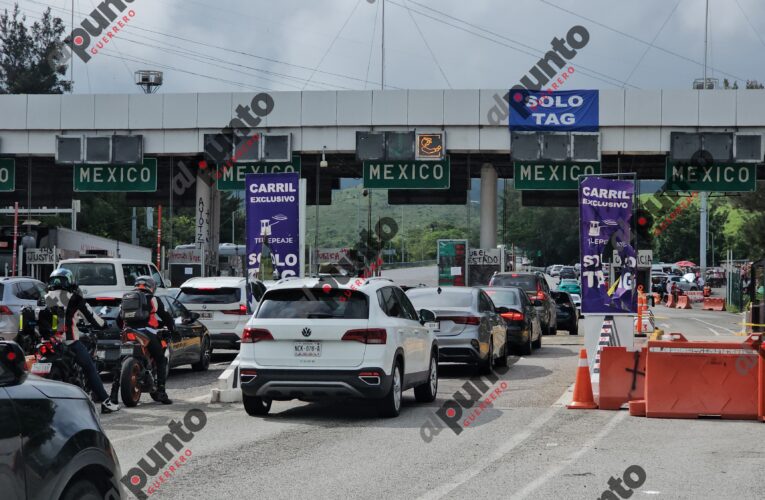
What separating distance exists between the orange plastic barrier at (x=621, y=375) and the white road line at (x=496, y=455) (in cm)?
71

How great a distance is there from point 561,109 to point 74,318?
2663cm

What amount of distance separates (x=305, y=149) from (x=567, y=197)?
11718 mm

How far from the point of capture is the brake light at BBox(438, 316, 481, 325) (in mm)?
18891

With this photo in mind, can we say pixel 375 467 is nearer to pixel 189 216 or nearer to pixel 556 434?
pixel 556 434

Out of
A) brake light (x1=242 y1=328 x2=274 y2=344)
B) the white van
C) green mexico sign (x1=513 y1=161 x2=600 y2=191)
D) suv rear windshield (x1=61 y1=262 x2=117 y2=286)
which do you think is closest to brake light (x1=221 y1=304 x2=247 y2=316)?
the white van

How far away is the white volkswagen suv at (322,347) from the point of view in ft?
42.7

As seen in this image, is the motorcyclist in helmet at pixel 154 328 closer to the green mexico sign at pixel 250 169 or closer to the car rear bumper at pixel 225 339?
the car rear bumper at pixel 225 339

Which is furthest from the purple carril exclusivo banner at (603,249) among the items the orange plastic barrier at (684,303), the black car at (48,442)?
the orange plastic barrier at (684,303)

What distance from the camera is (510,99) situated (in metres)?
37.9

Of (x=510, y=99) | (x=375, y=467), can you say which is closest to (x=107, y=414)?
(x=375, y=467)

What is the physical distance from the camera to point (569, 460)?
1024cm

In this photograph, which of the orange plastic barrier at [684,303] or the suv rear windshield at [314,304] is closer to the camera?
the suv rear windshield at [314,304]

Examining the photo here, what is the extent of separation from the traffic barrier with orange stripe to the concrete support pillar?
2312 cm

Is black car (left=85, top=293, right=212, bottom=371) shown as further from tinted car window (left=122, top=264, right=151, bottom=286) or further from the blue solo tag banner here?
the blue solo tag banner
